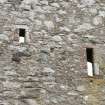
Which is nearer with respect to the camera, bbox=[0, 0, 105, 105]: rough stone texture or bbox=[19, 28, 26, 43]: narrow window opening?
bbox=[0, 0, 105, 105]: rough stone texture

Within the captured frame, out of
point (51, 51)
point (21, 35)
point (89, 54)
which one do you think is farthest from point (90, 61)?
point (21, 35)

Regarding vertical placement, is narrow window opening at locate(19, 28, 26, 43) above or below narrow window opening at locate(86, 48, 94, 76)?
above

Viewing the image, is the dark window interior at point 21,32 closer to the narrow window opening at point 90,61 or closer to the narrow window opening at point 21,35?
the narrow window opening at point 21,35

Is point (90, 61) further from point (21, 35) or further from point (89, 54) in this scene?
point (21, 35)

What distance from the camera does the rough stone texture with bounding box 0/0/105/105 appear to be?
729cm

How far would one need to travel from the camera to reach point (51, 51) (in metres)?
7.69

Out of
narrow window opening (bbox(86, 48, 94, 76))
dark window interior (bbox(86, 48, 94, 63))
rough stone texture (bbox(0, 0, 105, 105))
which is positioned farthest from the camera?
dark window interior (bbox(86, 48, 94, 63))

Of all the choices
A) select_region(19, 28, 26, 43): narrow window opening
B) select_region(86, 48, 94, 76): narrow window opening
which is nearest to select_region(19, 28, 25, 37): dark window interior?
select_region(19, 28, 26, 43): narrow window opening

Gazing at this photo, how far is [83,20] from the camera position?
8.10m

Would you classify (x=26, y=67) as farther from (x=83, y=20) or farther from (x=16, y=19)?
(x=83, y=20)

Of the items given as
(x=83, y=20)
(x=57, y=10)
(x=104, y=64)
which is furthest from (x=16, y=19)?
(x=104, y=64)

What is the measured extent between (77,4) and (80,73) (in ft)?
5.28

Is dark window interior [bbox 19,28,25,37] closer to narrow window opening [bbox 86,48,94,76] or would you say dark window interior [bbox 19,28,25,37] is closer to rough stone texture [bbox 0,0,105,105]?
rough stone texture [bbox 0,0,105,105]

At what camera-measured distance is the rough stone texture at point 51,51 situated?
A: 7285 mm
